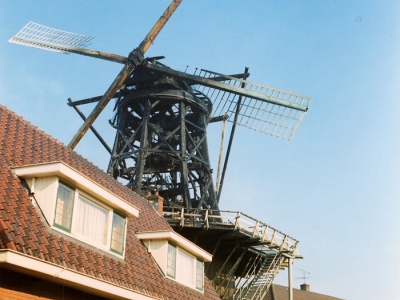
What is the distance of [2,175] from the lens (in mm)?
8820

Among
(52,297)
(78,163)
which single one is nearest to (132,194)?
(78,163)

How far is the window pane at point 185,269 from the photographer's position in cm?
Answer: 1294

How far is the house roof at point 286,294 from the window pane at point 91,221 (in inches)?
1043

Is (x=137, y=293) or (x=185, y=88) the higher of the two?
(x=185, y=88)

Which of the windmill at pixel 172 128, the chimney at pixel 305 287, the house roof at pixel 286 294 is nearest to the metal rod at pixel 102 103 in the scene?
the windmill at pixel 172 128

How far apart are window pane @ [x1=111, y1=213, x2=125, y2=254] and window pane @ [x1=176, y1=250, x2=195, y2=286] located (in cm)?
249

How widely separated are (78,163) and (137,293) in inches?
163

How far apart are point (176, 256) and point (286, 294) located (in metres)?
25.8

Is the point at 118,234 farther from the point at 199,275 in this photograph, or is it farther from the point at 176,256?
the point at 199,275

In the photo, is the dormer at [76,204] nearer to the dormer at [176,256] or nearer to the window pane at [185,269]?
the dormer at [176,256]

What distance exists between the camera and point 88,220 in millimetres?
9695

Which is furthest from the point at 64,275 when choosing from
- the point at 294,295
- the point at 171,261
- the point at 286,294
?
the point at 294,295

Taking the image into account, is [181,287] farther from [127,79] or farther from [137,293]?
[127,79]

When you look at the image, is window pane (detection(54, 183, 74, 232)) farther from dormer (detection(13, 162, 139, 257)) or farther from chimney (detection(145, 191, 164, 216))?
chimney (detection(145, 191, 164, 216))
